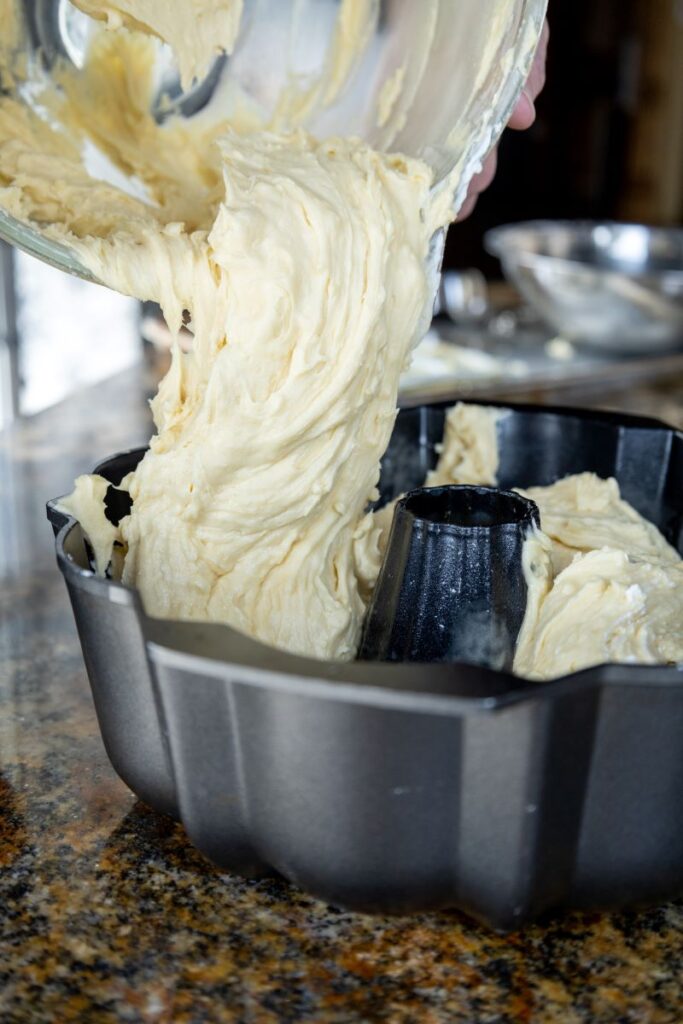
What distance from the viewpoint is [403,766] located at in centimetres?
46

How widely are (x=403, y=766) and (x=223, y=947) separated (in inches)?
5.1

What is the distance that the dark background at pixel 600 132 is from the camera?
3.63 meters

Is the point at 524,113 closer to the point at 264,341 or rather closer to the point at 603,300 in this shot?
the point at 264,341

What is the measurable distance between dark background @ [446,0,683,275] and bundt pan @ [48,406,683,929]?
3294mm

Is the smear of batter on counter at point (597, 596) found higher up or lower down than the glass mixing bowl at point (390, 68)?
lower down

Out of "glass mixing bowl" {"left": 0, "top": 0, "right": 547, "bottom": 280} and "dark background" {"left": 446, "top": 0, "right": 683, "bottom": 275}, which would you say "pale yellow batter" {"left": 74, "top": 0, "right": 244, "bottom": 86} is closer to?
"glass mixing bowl" {"left": 0, "top": 0, "right": 547, "bottom": 280}

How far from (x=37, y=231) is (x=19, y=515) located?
1.51 feet

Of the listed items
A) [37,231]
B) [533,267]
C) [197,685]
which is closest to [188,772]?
[197,685]

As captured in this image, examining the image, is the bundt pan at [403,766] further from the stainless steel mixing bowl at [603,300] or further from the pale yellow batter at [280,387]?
the stainless steel mixing bowl at [603,300]

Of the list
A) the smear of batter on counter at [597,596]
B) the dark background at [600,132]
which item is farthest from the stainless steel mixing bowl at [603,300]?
the dark background at [600,132]

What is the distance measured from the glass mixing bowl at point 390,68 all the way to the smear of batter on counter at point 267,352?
0.05 meters

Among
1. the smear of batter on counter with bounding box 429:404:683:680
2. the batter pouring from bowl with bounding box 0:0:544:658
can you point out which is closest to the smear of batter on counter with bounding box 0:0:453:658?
the batter pouring from bowl with bounding box 0:0:544:658

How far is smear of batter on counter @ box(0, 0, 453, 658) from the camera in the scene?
62cm

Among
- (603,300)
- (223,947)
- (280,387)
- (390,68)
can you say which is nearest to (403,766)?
(223,947)
